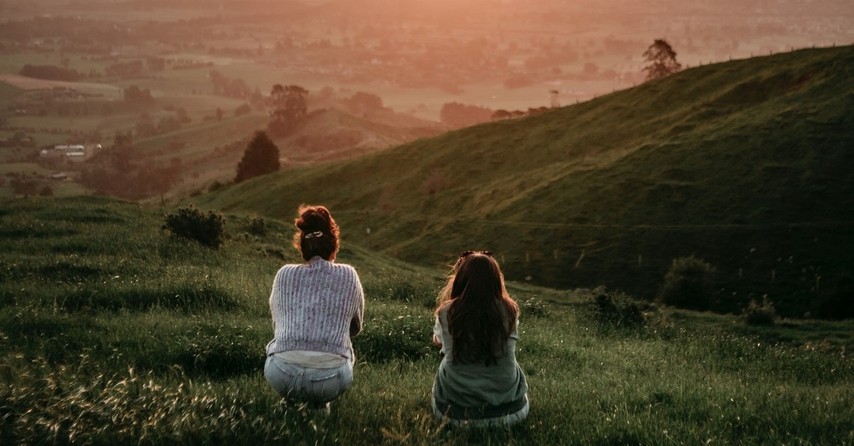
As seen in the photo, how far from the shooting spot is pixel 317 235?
8141mm

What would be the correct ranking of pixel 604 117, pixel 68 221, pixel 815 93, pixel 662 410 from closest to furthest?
1. pixel 662 410
2. pixel 68 221
3. pixel 815 93
4. pixel 604 117

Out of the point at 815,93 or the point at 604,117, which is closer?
the point at 815,93

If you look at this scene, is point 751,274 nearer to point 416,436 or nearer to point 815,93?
point 815,93

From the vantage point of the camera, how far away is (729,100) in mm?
66938

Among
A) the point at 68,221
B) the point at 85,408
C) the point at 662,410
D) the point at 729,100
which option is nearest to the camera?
the point at 85,408

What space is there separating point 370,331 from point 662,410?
6103 millimetres

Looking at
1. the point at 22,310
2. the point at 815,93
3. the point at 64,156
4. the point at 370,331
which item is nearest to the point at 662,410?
the point at 370,331

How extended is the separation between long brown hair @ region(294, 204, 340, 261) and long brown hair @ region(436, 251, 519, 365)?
1505 mm

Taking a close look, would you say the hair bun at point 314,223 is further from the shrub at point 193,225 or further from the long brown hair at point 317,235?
the shrub at point 193,225

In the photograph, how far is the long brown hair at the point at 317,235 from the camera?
8.15 m

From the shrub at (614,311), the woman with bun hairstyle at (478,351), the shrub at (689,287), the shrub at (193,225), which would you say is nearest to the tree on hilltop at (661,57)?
the shrub at (689,287)

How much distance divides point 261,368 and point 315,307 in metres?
3.17

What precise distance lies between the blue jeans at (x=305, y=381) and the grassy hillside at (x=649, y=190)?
35725mm

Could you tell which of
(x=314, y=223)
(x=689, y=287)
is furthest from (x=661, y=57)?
(x=314, y=223)
